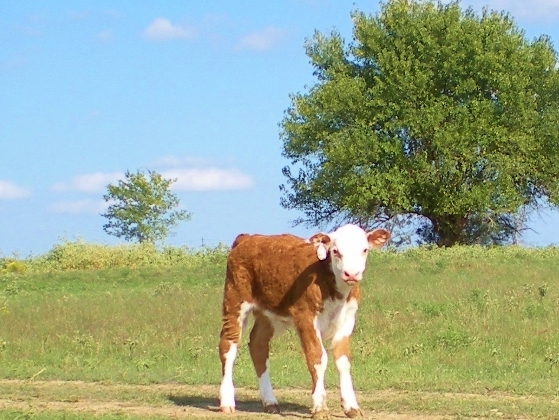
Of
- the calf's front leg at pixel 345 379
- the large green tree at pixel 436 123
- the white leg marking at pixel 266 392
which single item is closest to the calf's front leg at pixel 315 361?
the calf's front leg at pixel 345 379

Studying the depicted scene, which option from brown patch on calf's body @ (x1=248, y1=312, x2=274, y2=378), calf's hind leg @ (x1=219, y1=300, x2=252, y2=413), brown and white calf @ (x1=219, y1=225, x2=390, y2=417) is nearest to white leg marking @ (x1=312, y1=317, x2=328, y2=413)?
brown and white calf @ (x1=219, y1=225, x2=390, y2=417)

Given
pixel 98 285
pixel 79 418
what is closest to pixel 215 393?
pixel 79 418

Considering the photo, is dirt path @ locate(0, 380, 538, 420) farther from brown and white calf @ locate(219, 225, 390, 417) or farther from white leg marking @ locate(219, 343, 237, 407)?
brown and white calf @ locate(219, 225, 390, 417)

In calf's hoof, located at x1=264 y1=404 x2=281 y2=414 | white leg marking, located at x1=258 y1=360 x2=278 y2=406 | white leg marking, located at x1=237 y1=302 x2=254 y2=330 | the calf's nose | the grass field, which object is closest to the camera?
the calf's nose

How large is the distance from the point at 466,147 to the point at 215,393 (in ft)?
94.1

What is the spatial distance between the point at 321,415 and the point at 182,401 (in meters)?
2.42

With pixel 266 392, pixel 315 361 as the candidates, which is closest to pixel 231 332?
pixel 266 392

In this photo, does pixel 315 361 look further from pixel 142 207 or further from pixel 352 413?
pixel 142 207

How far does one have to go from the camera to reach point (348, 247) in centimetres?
1046

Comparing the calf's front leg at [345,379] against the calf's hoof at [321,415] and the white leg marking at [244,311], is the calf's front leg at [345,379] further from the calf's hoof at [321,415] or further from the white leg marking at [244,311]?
the white leg marking at [244,311]

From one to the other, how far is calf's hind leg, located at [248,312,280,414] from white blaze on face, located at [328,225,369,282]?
1606 mm

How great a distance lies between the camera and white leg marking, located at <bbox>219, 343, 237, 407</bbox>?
451 inches

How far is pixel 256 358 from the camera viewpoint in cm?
1180

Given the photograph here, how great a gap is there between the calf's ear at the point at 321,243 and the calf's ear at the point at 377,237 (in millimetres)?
448
